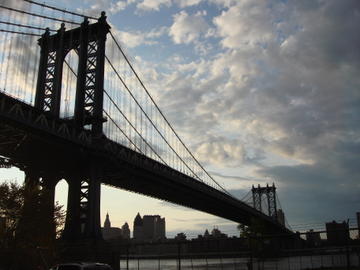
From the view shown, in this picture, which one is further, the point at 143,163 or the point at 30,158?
the point at 143,163

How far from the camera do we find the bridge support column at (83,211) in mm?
47031

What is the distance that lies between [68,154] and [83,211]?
692 centimetres

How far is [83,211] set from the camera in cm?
4862

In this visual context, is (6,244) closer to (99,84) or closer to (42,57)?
(99,84)

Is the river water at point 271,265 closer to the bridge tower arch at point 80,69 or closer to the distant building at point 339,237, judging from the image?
the distant building at point 339,237

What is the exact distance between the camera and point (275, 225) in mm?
123250

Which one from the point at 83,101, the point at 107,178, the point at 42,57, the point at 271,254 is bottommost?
the point at 271,254

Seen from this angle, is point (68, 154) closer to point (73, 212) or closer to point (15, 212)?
point (73, 212)

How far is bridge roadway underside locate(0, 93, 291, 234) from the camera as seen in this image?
42.2 m

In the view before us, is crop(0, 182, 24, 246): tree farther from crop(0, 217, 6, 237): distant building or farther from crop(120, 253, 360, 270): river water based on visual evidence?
crop(120, 253, 360, 270): river water

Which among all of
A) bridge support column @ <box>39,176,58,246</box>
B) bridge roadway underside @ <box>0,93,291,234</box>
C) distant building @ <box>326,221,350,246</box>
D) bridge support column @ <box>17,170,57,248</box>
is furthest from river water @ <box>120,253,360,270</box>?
bridge roadway underside @ <box>0,93,291,234</box>

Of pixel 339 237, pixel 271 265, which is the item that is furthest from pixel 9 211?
pixel 271 265

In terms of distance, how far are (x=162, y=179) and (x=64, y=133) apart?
84.6 feet

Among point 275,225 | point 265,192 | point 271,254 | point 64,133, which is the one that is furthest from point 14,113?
point 265,192
